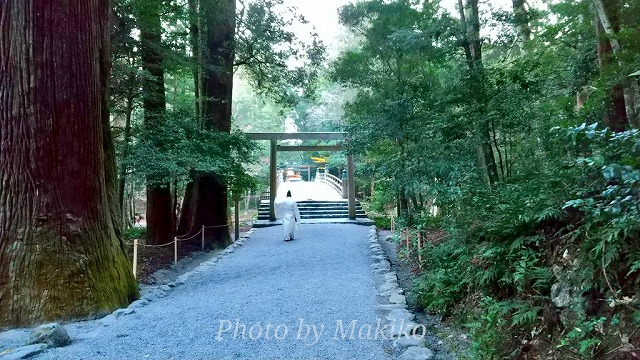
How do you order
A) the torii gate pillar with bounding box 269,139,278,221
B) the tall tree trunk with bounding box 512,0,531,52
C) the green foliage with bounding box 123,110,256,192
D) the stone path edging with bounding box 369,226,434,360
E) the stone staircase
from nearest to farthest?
the stone path edging with bounding box 369,226,434,360
the tall tree trunk with bounding box 512,0,531,52
the green foliage with bounding box 123,110,256,192
the torii gate pillar with bounding box 269,139,278,221
the stone staircase

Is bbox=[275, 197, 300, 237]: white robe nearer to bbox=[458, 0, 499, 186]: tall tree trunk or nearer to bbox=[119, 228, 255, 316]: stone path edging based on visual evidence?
bbox=[119, 228, 255, 316]: stone path edging

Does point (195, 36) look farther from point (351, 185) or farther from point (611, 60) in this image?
point (611, 60)

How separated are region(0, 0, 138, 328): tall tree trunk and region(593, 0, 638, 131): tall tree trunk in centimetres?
460

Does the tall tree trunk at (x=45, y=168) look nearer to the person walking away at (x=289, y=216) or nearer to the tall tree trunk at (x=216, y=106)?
the tall tree trunk at (x=216, y=106)

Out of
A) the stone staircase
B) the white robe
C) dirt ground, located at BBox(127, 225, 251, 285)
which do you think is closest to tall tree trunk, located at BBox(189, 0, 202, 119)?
dirt ground, located at BBox(127, 225, 251, 285)

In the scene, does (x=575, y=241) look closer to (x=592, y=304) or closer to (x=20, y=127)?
(x=592, y=304)

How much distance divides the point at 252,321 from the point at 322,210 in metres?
11.6

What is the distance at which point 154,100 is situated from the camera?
716 cm

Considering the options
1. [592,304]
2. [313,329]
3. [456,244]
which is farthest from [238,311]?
[592,304]

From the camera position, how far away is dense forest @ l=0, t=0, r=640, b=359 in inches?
94.6

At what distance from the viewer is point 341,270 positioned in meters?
5.92

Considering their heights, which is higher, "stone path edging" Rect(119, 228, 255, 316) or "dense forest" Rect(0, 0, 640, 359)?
"dense forest" Rect(0, 0, 640, 359)

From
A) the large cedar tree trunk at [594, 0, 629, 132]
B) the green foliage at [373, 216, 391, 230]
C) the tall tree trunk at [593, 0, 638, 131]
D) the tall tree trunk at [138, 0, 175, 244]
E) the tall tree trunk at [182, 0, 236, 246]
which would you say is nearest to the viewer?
the tall tree trunk at [593, 0, 638, 131]

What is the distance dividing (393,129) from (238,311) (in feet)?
12.6
